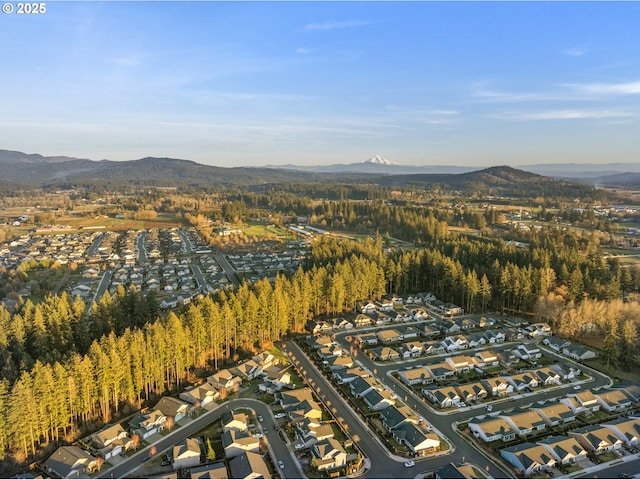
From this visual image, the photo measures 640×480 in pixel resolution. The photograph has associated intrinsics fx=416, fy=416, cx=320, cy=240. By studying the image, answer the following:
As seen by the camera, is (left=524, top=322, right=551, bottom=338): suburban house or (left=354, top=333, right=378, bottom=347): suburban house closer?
(left=354, top=333, right=378, bottom=347): suburban house

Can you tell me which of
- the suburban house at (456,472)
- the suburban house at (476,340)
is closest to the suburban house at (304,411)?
the suburban house at (456,472)

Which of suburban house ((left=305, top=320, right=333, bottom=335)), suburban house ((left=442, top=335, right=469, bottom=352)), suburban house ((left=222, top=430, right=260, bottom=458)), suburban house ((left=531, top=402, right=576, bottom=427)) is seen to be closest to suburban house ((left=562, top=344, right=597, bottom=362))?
suburban house ((left=442, top=335, right=469, bottom=352))

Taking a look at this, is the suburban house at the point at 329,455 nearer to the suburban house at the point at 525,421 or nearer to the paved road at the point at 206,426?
A: the paved road at the point at 206,426

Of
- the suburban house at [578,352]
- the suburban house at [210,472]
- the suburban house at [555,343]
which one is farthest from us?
the suburban house at [555,343]

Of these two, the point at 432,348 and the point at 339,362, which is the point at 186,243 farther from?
the point at 432,348

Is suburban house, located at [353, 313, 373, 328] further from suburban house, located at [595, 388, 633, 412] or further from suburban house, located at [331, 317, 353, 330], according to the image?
suburban house, located at [595, 388, 633, 412]

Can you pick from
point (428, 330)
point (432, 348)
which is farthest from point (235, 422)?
point (428, 330)

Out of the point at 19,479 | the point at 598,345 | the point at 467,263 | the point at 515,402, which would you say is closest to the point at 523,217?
the point at 467,263

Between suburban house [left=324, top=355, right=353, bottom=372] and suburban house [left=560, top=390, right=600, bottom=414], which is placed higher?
suburban house [left=324, top=355, right=353, bottom=372]
